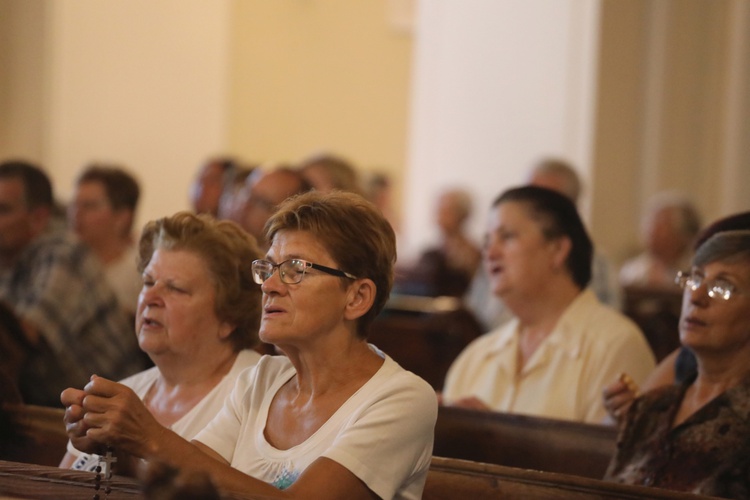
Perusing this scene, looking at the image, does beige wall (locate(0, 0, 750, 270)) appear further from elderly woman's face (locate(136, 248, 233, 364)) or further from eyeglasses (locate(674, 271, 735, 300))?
eyeglasses (locate(674, 271, 735, 300))

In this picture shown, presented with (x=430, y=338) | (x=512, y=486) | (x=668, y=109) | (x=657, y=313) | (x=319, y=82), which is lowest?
(x=430, y=338)

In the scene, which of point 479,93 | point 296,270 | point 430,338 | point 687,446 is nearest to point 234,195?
point 430,338

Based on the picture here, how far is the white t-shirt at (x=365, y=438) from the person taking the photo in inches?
90.0

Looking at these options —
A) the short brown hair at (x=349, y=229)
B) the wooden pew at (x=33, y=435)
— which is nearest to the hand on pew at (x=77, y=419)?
the short brown hair at (x=349, y=229)

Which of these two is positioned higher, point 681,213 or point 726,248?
point 726,248

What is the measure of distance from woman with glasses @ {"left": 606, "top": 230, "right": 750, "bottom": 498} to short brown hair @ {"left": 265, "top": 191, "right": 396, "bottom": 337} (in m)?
1.00

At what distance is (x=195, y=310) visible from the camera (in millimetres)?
3018

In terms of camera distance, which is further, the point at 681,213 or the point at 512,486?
the point at 681,213

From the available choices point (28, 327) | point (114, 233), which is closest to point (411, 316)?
point (114, 233)

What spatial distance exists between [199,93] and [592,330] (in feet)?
22.7

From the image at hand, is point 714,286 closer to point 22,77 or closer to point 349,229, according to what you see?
point 349,229

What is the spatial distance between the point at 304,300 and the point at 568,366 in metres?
1.73

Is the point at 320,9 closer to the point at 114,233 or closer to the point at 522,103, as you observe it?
the point at 522,103

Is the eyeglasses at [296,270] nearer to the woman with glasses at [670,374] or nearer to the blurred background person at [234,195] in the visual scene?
the woman with glasses at [670,374]
